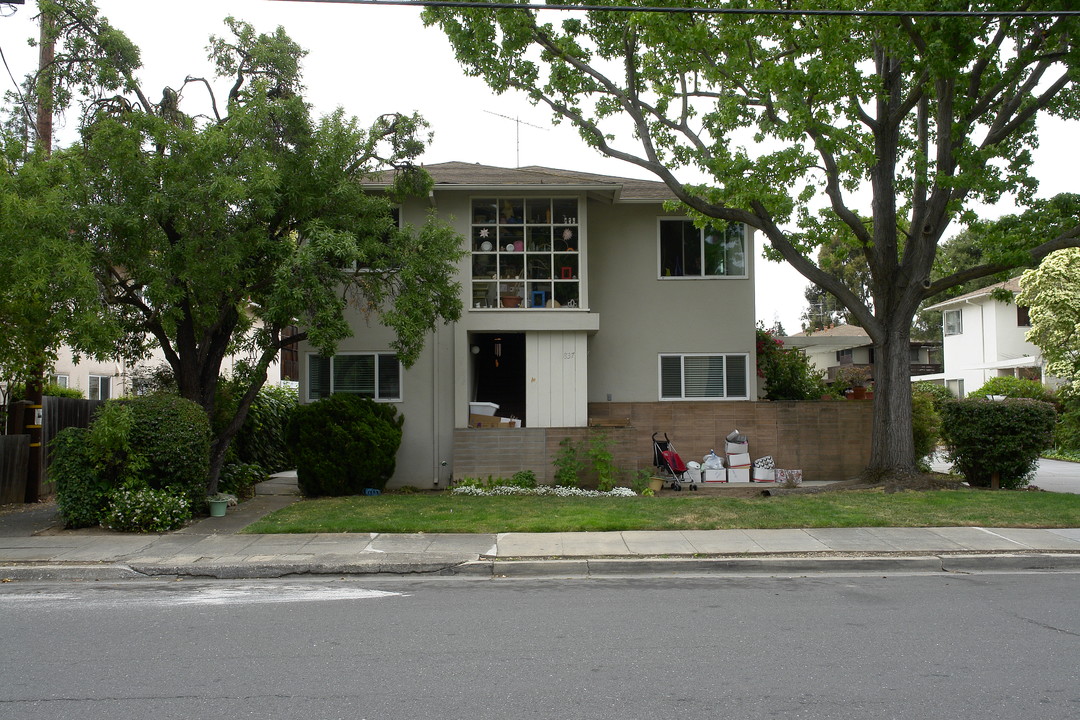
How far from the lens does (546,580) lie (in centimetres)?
922

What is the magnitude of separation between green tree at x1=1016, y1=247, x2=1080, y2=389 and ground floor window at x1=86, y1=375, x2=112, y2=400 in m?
28.3

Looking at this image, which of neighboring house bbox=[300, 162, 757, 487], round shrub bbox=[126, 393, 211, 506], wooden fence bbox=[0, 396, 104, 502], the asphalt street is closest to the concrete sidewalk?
the asphalt street

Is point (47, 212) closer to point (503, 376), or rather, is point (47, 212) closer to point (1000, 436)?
point (503, 376)

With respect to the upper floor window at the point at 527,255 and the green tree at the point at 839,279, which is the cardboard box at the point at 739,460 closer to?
the upper floor window at the point at 527,255

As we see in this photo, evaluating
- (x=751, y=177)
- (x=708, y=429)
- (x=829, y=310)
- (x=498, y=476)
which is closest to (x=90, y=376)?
(x=498, y=476)

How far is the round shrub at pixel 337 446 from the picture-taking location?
14.9 meters

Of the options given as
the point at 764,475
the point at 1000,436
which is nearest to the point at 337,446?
the point at 764,475

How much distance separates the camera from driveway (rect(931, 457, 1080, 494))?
56.9 feet

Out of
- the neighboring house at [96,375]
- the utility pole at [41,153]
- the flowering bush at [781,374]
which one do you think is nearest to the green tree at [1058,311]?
the flowering bush at [781,374]

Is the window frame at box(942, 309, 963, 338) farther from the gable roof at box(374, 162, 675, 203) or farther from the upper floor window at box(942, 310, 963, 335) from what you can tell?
the gable roof at box(374, 162, 675, 203)

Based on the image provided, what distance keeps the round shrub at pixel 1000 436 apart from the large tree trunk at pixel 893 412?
1.07m

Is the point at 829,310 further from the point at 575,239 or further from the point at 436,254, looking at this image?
the point at 436,254

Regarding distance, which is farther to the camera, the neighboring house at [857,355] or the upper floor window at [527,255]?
the neighboring house at [857,355]

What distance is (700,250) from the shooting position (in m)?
18.1
